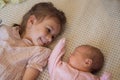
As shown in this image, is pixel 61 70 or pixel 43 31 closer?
pixel 61 70

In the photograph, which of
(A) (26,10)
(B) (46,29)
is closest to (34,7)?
(A) (26,10)

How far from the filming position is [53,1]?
1.44 m

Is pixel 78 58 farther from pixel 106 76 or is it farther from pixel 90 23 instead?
pixel 90 23

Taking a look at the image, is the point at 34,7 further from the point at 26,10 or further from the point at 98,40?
the point at 98,40

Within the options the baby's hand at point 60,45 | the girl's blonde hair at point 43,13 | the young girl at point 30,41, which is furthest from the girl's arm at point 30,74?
the girl's blonde hair at point 43,13

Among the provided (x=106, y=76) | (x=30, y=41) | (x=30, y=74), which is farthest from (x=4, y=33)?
(x=106, y=76)

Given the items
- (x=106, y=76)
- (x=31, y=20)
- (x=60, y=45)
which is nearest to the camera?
(x=106, y=76)

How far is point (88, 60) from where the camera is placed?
42.8 inches

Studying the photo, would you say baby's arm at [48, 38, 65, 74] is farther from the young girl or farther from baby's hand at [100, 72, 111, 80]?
baby's hand at [100, 72, 111, 80]

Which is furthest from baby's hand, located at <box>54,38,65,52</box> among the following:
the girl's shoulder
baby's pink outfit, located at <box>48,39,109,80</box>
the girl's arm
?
the girl's shoulder

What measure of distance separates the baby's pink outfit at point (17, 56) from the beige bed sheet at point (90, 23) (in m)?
0.07

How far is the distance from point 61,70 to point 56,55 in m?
0.08

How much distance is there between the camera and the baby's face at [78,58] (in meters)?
1.10

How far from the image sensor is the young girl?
114cm
